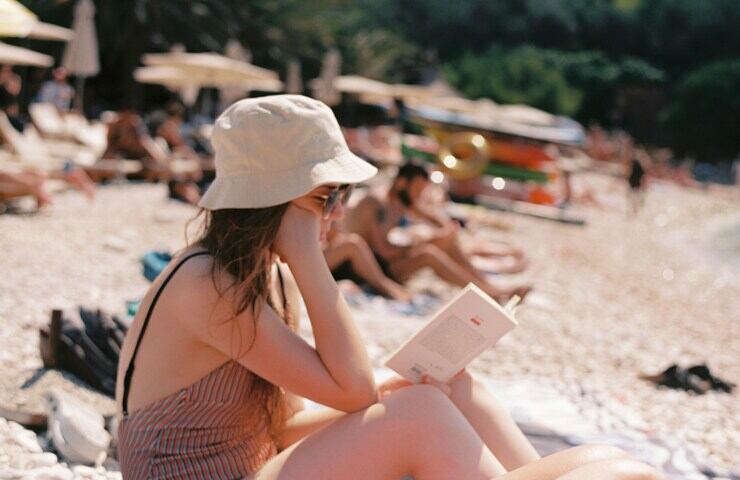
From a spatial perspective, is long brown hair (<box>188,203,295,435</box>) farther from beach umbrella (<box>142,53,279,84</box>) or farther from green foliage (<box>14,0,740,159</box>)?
green foliage (<box>14,0,740,159</box>)

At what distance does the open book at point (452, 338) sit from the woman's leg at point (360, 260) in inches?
165

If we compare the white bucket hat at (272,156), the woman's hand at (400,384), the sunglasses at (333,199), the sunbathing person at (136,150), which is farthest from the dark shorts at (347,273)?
the sunbathing person at (136,150)

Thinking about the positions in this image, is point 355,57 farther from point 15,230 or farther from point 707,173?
point 15,230

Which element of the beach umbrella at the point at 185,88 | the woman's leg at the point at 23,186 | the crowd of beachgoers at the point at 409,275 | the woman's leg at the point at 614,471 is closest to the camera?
the woman's leg at the point at 614,471

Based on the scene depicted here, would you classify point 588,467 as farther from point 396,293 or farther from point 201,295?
point 396,293

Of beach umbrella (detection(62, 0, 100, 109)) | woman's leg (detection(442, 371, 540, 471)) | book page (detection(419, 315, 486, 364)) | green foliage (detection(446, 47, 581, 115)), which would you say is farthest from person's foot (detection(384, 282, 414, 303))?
green foliage (detection(446, 47, 581, 115))

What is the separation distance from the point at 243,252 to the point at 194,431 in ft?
1.35

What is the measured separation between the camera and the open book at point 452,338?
2484mm

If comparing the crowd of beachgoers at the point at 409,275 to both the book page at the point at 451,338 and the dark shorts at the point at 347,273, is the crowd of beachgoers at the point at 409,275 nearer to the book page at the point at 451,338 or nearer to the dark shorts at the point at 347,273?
the dark shorts at the point at 347,273

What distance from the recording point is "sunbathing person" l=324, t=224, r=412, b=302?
22.1ft

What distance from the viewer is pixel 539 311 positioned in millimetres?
7840

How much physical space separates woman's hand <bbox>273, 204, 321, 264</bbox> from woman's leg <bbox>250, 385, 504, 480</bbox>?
395 millimetres

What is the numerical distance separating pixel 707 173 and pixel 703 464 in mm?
37235

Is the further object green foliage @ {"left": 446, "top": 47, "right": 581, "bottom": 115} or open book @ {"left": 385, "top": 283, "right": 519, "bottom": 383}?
green foliage @ {"left": 446, "top": 47, "right": 581, "bottom": 115}
